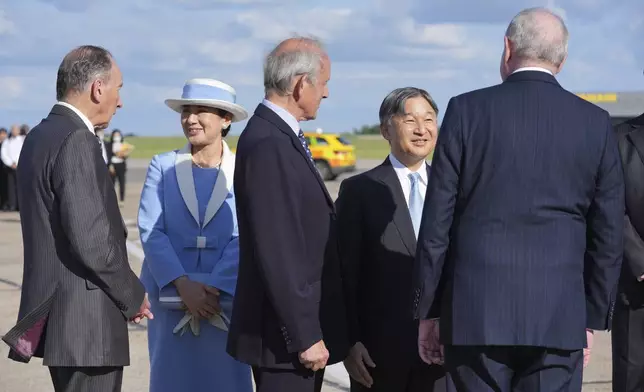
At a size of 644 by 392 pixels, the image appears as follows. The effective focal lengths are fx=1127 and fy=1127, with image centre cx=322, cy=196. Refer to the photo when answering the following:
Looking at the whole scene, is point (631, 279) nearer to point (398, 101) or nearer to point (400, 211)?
point (400, 211)

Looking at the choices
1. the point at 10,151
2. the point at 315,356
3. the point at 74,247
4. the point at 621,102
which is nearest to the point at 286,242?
the point at 315,356

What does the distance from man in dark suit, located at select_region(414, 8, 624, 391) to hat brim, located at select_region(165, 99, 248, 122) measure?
A: 1743 mm

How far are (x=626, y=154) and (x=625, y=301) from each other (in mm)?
729

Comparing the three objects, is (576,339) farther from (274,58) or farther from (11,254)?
(11,254)

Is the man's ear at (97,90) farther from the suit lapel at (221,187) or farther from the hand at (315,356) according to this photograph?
the hand at (315,356)

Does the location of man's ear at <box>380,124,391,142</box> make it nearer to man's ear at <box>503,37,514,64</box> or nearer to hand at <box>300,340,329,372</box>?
man's ear at <box>503,37,514,64</box>

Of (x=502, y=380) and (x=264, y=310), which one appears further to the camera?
(x=264, y=310)

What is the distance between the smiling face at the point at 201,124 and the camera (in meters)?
5.54

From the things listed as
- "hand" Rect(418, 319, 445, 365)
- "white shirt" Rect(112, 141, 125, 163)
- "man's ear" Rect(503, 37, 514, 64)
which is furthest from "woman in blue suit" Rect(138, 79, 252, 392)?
"white shirt" Rect(112, 141, 125, 163)

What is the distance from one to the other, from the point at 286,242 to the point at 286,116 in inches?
20.6

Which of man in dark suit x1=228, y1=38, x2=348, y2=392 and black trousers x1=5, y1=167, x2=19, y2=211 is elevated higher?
man in dark suit x1=228, y1=38, x2=348, y2=392

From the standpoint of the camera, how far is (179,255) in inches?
217

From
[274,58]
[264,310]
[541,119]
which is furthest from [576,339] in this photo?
[274,58]

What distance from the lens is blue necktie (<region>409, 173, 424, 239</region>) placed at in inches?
196
